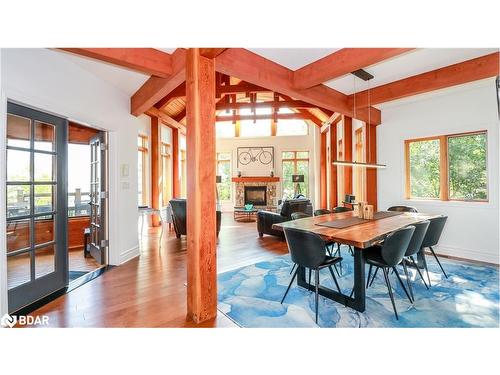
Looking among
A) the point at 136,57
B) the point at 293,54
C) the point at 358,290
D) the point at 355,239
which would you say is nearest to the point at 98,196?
the point at 136,57

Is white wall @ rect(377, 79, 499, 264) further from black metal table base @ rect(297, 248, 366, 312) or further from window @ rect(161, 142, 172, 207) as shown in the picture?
window @ rect(161, 142, 172, 207)

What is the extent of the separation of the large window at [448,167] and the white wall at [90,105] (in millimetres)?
4932

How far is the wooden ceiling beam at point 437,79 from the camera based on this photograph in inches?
113

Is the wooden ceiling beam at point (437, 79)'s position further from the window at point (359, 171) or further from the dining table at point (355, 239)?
the dining table at point (355, 239)

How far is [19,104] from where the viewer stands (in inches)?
89.7

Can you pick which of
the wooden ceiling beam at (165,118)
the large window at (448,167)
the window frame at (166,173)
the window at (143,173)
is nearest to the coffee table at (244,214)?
the window frame at (166,173)

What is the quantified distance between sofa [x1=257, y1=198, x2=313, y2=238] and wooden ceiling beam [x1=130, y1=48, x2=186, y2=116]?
2.99m

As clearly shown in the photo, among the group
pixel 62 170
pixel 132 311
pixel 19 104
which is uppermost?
pixel 19 104

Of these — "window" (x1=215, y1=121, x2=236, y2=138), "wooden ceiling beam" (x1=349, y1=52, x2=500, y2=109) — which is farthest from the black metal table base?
"window" (x1=215, y1=121, x2=236, y2=138)

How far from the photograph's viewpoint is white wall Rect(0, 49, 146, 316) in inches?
86.5
